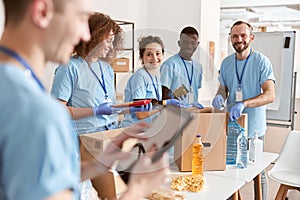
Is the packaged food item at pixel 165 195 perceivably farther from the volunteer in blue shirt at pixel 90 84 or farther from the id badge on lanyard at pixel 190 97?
the id badge on lanyard at pixel 190 97

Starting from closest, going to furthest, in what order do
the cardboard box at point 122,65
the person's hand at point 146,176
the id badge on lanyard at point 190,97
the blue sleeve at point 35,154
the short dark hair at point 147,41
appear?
the blue sleeve at point 35,154
the person's hand at point 146,176
the short dark hair at point 147,41
the id badge on lanyard at point 190,97
the cardboard box at point 122,65

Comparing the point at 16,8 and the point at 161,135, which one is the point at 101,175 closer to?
the point at 161,135

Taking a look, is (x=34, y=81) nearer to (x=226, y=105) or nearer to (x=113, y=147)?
(x=113, y=147)

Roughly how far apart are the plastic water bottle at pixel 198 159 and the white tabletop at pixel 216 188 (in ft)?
0.19

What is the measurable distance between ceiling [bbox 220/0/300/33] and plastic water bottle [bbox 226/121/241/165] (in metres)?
5.60

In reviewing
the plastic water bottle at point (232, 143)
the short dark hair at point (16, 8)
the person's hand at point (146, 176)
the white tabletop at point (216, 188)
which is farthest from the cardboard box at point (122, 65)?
the short dark hair at point (16, 8)

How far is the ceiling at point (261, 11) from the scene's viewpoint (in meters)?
7.02

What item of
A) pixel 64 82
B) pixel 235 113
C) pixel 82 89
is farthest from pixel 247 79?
pixel 64 82

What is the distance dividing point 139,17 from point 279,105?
2118mm

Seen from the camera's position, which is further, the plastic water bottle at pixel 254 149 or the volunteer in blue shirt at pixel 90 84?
the plastic water bottle at pixel 254 149

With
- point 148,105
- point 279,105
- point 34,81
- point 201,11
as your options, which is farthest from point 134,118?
point 279,105

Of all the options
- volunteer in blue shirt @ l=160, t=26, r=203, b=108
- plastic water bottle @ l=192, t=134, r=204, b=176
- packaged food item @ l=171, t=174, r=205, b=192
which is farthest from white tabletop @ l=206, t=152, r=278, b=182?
volunteer in blue shirt @ l=160, t=26, r=203, b=108

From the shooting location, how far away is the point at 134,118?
1799mm

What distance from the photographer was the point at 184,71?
2.68 metres
